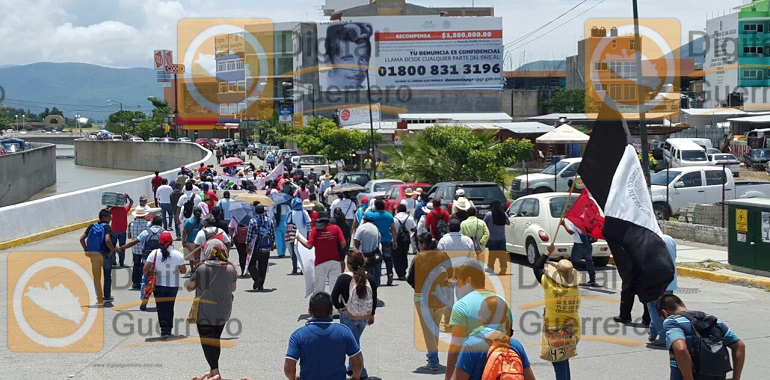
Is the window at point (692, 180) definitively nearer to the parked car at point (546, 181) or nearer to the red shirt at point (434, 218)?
the parked car at point (546, 181)

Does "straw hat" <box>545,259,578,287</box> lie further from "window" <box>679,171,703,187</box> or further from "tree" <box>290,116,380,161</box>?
"tree" <box>290,116,380,161</box>

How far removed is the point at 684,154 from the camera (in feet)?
150

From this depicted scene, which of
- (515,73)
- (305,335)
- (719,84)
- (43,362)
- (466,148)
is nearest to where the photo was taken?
(305,335)

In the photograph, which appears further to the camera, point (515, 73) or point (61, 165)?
point (515, 73)

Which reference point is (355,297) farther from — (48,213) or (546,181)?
(546,181)

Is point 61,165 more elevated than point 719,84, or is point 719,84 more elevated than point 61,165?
point 719,84

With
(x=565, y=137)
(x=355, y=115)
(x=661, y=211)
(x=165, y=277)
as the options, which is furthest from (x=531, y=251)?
(x=355, y=115)

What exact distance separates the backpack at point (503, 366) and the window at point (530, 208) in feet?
41.2

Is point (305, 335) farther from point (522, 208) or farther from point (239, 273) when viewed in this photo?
point (522, 208)

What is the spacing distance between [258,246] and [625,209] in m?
7.89

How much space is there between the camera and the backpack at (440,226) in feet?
52.3

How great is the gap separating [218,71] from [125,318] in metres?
186

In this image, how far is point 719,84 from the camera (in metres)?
107

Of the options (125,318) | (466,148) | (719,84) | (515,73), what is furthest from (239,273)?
(515,73)
